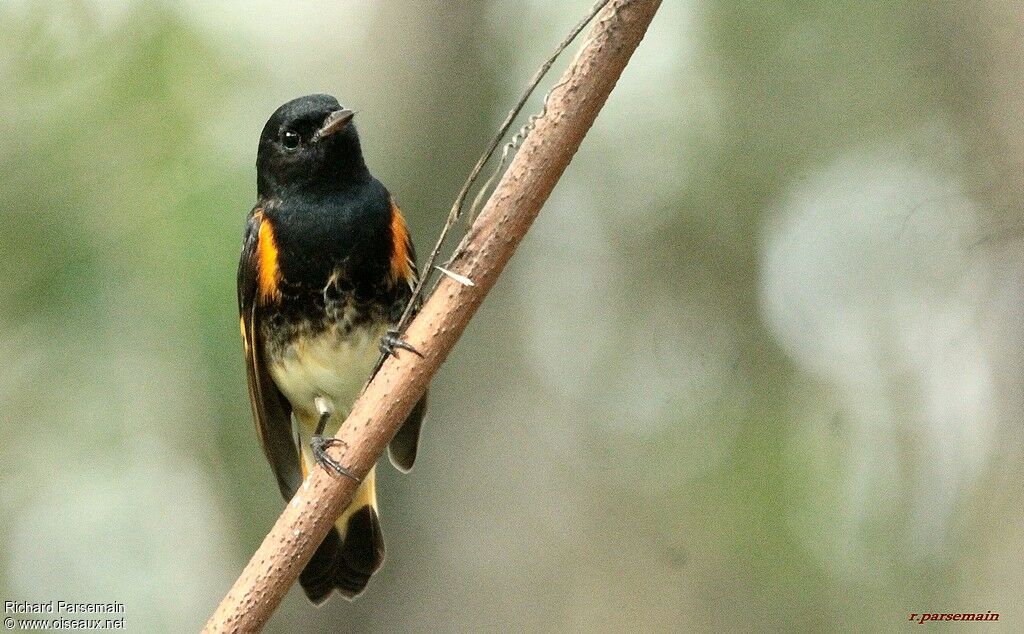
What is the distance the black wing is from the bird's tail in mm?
265

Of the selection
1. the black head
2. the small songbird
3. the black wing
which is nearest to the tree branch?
the small songbird

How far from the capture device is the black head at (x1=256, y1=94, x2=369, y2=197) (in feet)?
11.8

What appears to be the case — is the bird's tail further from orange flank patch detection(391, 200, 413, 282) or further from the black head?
the black head

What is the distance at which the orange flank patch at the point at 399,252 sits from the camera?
3.51 meters

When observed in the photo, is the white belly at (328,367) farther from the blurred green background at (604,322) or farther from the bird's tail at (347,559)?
the blurred green background at (604,322)

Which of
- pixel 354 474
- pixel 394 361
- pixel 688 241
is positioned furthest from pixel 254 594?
pixel 688 241

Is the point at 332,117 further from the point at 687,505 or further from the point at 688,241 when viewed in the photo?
the point at 687,505

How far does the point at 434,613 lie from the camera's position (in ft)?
16.8

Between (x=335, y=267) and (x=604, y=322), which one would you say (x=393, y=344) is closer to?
(x=335, y=267)

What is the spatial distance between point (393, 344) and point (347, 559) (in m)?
1.43

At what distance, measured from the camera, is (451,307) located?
7.96 feet

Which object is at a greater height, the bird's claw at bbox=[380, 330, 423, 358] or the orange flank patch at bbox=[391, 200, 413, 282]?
the bird's claw at bbox=[380, 330, 423, 358]

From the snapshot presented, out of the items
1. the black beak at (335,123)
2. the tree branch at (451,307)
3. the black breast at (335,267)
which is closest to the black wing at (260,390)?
the black breast at (335,267)

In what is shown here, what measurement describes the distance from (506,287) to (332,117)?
2.29m
